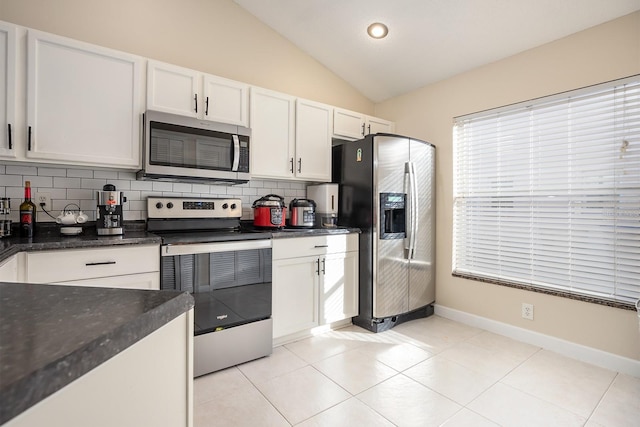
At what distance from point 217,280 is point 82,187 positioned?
3.99ft

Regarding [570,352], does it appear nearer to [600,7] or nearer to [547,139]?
[547,139]

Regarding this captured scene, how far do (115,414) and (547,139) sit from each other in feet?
10.5

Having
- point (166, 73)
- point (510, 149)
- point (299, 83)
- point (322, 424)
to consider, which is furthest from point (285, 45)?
point (322, 424)

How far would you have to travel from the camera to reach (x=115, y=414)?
0.53 meters

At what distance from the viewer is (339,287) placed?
2941mm

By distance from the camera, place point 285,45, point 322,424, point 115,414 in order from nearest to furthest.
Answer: point 115,414
point 322,424
point 285,45

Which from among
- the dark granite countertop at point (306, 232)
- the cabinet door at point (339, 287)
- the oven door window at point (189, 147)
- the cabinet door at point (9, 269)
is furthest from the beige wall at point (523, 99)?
the cabinet door at point (9, 269)

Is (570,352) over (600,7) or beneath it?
beneath

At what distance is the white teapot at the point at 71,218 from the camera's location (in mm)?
2111

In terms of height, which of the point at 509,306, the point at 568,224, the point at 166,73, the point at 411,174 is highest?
the point at 166,73

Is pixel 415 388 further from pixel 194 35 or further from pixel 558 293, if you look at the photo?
pixel 194 35

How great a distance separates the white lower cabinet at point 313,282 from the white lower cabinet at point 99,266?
89cm

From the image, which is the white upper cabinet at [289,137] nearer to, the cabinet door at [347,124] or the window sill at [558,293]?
the cabinet door at [347,124]

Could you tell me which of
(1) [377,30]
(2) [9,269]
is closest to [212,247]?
(2) [9,269]
